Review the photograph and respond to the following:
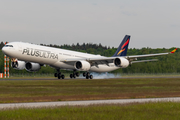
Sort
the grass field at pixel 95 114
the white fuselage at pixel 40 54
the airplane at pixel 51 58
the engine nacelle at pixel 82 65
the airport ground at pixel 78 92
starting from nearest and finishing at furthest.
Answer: the grass field at pixel 95 114 < the airport ground at pixel 78 92 < the white fuselage at pixel 40 54 < the airplane at pixel 51 58 < the engine nacelle at pixel 82 65

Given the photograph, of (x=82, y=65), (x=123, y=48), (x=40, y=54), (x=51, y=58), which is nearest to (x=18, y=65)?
(x=51, y=58)

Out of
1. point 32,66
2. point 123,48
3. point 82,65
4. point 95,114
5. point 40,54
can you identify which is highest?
point 123,48

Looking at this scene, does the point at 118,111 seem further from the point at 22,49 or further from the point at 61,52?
the point at 61,52

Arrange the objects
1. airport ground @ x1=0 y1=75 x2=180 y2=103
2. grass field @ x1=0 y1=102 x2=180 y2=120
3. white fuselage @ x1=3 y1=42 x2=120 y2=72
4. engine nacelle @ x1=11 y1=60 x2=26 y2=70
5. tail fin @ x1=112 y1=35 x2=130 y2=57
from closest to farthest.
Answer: grass field @ x1=0 y1=102 x2=180 y2=120, airport ground @ x1=0 y1=75 x2=180 y2=103, white fuselage @ x1=3 y1=42 x2=120 y2=72, engine nacelle @ x1=11 y1=60 x2=26 y2=70, tail fin @ x1=112 y1=35 x2=130 y2=57

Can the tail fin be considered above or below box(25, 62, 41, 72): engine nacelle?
above

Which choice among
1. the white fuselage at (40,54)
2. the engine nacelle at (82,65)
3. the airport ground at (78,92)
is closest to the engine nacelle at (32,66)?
the white fuselage at (40,54)

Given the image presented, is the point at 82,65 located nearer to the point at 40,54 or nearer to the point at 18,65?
the point at 40,54

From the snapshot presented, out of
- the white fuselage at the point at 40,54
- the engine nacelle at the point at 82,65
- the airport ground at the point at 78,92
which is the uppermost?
the white fuselage at the point at 40,54

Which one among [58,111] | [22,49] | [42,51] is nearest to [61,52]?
[42,51]

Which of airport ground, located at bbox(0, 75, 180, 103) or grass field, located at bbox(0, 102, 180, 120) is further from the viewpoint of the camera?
airport ground, located at bbox(0, 75, 180, 103)

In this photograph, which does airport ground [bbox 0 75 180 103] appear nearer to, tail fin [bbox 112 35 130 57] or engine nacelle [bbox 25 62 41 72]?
engine nacelle [bbox 25 62 41 72]

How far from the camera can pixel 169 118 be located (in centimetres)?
1460

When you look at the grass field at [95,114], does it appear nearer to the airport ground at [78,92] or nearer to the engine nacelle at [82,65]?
the airport ground at [78,92]

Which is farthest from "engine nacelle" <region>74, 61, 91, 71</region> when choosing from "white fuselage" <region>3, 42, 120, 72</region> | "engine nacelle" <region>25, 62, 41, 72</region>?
"engine nacelle" <region>25, 62, 41, 72</region>
